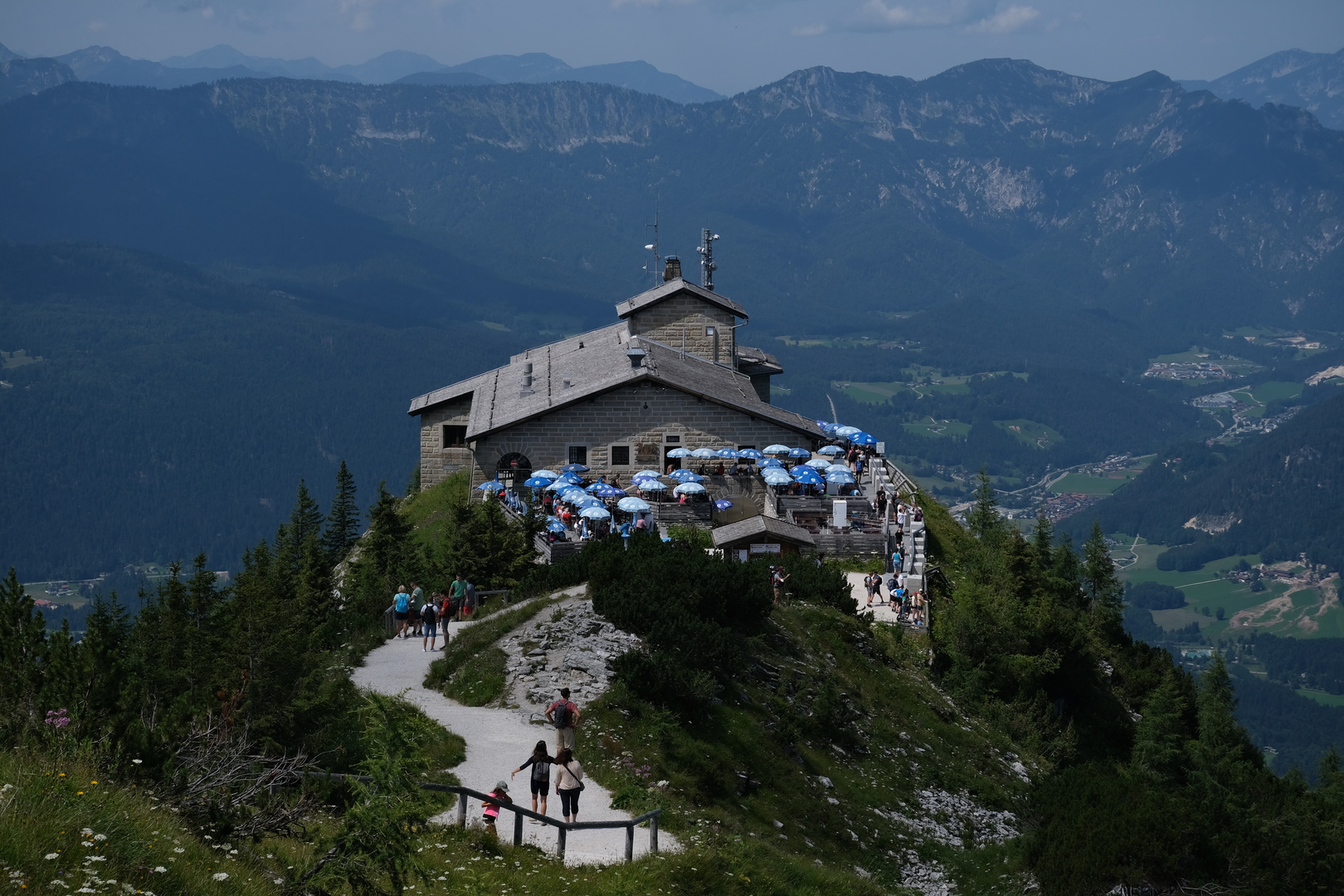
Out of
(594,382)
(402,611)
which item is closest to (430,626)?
(402,611)

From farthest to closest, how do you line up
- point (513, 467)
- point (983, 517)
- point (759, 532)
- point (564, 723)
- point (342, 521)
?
point (342, 521) → point (983, 517) → point (513, 467) → point (759, 532) → point (564, 723)

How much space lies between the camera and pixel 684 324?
226ft

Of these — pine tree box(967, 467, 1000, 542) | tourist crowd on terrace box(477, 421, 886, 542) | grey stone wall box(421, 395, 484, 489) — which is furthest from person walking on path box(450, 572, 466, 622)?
grey stone wall box(421, 395, 484, 489)

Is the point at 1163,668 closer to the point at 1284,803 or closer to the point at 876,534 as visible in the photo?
the point at 1284,803

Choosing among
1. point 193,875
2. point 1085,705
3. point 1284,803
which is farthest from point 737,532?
point 193,875

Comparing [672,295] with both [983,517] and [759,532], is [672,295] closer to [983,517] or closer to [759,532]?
[983,517]

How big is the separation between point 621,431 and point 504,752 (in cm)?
3047

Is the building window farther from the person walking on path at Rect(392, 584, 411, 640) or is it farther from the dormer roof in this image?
the person walking on path at Rect(392, 584, 411, 640)

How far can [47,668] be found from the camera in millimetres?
17906

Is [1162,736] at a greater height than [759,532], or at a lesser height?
lesser

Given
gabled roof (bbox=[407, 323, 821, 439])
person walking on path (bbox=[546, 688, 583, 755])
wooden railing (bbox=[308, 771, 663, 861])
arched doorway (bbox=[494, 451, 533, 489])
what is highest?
gabled roof (bbox=[407, 323, 821, 439])

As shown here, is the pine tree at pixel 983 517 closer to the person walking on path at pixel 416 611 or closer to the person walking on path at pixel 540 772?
the person walking on path at pixel 416 611

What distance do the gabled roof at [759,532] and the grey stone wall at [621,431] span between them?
10900 millimetres

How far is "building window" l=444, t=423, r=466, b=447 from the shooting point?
66625 mm
